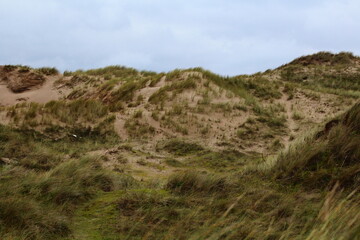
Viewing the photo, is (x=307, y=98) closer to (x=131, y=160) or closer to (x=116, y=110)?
(x=116, y=110)

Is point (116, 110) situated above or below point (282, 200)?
above

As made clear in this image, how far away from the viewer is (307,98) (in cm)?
1903

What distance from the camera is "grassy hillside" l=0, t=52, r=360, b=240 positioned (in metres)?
4.11

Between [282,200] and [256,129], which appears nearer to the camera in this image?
[282,200]

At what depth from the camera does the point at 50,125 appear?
13156 mm

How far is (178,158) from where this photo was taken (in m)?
10.9

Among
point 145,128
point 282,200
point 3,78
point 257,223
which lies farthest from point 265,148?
point 3,78

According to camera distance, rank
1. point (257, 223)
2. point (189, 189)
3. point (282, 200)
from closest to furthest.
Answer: point (257, 223)
point (282, 200)
point (189, 189)

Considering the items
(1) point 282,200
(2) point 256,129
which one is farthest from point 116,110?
(1) point 282,200

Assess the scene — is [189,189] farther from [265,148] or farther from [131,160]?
[265,148]

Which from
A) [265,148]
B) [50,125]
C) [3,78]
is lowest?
[265,148]

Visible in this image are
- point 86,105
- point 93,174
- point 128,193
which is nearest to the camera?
point 128,193

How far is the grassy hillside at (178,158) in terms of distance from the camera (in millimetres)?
4109

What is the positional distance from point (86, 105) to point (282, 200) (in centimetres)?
1185
